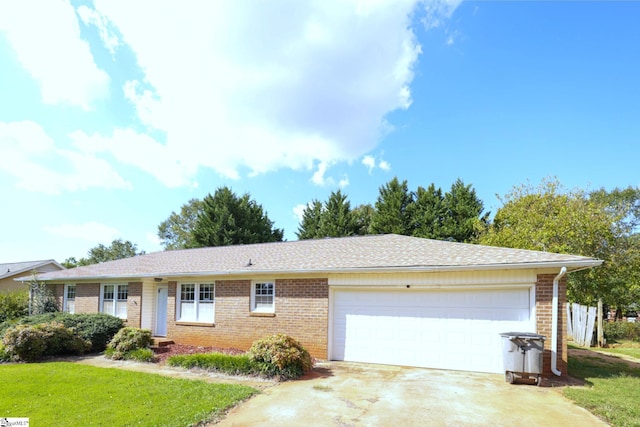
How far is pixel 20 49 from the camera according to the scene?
9602mm

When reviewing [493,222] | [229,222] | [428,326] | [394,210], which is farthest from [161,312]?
[493,222]

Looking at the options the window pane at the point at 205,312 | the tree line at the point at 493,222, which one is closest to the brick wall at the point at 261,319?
the window pane at the point at 205,312

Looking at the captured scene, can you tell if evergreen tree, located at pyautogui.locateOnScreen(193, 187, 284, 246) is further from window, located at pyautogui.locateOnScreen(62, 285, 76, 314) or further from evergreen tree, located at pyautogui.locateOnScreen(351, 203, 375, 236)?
window, located at pyautogui.locateOnScreen(62, 285, 76, 314)

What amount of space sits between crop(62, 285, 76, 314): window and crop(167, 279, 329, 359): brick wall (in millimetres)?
7377

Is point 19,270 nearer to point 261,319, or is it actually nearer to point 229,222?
point 229,222

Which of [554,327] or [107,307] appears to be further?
[107,307]

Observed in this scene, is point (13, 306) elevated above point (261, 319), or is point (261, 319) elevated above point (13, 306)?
point (261, 319)

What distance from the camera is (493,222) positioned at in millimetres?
23781

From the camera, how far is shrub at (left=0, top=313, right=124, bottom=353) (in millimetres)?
13031

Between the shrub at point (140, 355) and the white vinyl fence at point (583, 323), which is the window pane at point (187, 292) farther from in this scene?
the white vinyl fence at point (583, 323)

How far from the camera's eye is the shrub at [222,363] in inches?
357

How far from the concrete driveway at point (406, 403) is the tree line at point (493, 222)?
34.3ft

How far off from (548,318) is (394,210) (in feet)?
66.1

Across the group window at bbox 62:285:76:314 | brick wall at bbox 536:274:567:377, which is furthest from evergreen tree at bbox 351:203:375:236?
brick wall at bbox 536:274:567:377
